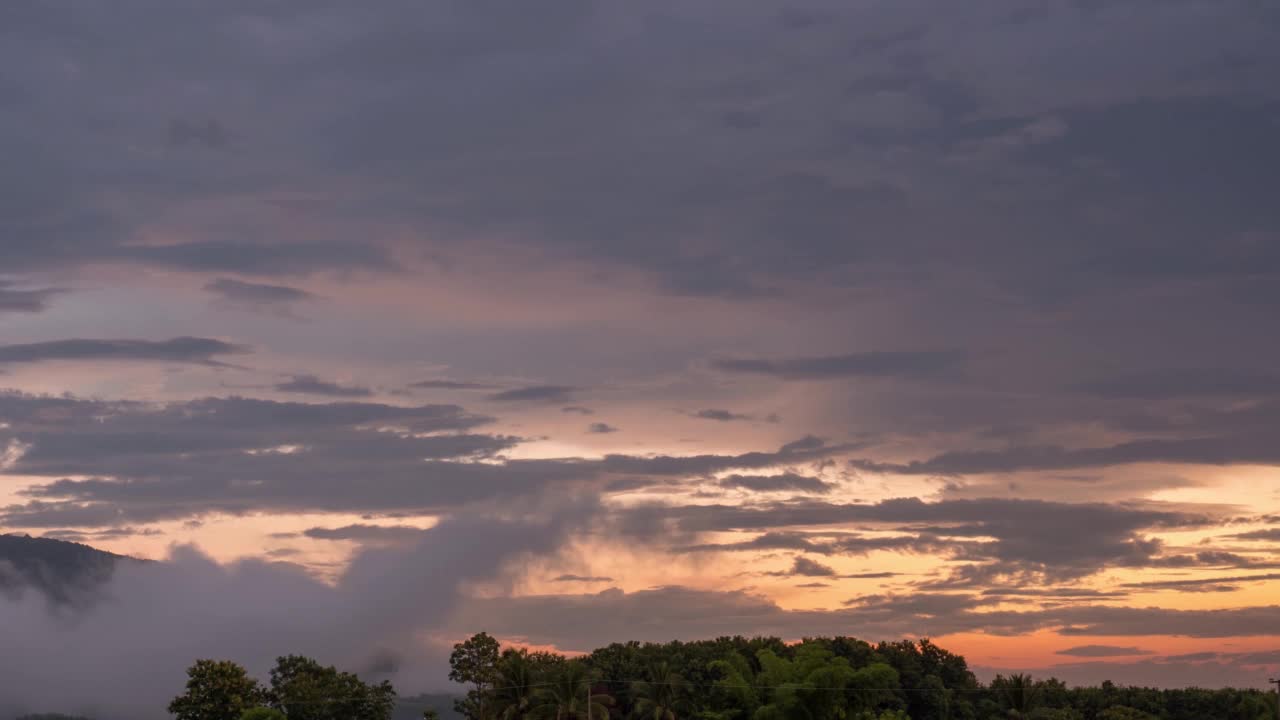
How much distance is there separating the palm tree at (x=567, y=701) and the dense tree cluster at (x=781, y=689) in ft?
0.28

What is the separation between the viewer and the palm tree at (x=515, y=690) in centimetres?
10369

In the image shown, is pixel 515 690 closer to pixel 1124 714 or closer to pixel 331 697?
pixel 331 697

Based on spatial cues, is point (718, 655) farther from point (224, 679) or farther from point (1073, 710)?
point (224, 679)

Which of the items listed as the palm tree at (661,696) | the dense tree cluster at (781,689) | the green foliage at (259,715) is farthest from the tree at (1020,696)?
the green foliage at (259,715)

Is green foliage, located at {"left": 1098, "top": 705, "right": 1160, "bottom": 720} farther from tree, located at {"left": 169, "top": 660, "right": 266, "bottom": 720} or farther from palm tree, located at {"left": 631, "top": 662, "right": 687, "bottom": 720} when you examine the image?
tree, located at {"left": 169, "top": 660, "right": 266, "bottom": 720}

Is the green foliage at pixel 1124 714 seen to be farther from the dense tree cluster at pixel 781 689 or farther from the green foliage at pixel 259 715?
the green foliage at pixel 259 715

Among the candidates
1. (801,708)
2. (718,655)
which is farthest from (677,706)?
(801,708)

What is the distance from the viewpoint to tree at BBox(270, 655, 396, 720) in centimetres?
10575

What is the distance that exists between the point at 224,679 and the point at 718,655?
3765 cm

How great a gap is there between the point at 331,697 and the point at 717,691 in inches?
1163

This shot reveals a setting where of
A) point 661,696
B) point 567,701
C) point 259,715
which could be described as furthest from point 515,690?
point 259,715

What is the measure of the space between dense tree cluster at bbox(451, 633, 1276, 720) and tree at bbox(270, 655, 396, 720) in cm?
798

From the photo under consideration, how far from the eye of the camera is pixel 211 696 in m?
98.3

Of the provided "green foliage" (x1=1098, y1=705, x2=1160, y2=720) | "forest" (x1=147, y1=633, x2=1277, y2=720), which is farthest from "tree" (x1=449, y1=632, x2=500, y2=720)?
"green foliage" (x1=1098, y1=705, x2=1160, y2=720)
